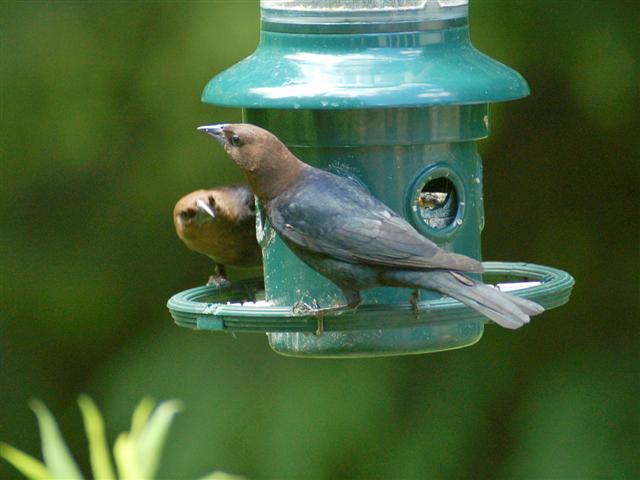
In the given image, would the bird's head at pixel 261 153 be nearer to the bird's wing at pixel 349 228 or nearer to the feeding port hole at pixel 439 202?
the bird's wing at pixel 349 228

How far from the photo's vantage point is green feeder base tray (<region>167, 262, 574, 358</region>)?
340 cm

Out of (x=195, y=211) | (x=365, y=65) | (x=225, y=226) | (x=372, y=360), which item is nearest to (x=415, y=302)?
(x=365, y=65)

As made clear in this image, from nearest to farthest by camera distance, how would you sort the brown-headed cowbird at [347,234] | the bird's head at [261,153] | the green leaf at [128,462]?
the green leaf at [128,462] → the brown-headed cowbird at [347,234] → the bird's head at [261,153]

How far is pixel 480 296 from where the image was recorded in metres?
3.21

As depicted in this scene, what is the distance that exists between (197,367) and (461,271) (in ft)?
9.23

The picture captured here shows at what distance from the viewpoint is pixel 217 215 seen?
4.79 metres

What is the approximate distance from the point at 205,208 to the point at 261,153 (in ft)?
4.22

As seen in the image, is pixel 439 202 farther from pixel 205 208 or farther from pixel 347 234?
pixel 205 208

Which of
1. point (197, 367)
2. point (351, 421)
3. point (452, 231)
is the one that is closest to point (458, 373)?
point (351, 421)

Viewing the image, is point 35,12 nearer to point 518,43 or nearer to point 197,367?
point 197,367

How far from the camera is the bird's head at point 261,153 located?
358cm

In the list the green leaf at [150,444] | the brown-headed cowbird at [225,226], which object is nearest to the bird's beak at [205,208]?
the brown-headed cowbird at [225,226]

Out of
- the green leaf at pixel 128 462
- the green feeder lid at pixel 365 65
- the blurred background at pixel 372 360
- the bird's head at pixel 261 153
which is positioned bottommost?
the blurred background at pixel 372 360

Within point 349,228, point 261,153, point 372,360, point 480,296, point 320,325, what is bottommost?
point 372,360
